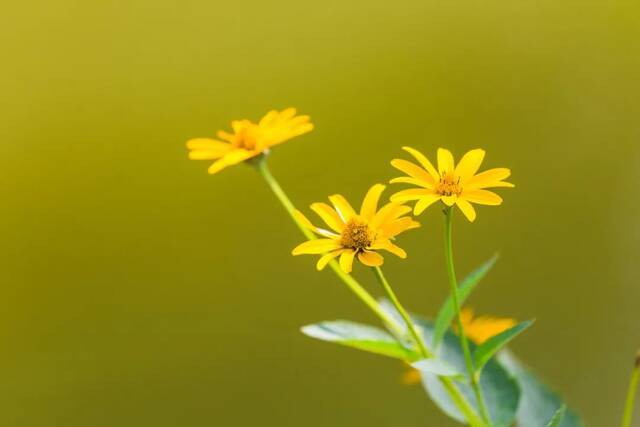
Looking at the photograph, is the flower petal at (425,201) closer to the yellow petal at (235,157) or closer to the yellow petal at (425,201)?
the yellow petal at (425,201)

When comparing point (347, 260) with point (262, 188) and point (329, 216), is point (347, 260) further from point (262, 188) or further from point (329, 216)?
point (262, 188)

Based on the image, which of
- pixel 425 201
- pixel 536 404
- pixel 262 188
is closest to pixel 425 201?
pixel 425 201

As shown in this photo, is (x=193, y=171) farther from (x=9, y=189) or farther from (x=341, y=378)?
(x=341, y=378)

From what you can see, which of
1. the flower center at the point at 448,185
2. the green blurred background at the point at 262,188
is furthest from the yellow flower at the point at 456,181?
the green blurred background at the point at 262,188

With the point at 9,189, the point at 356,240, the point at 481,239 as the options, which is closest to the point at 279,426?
the point at 481,239

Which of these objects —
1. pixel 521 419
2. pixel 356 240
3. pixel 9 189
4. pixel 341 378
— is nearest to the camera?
pixel 356 240

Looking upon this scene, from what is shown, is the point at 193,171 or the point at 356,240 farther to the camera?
the point at 193,171

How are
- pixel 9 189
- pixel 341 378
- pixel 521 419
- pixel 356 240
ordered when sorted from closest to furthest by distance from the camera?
pixel 356 240 → pixel 521 419 → pixel 9 189 → pixel 341 378
